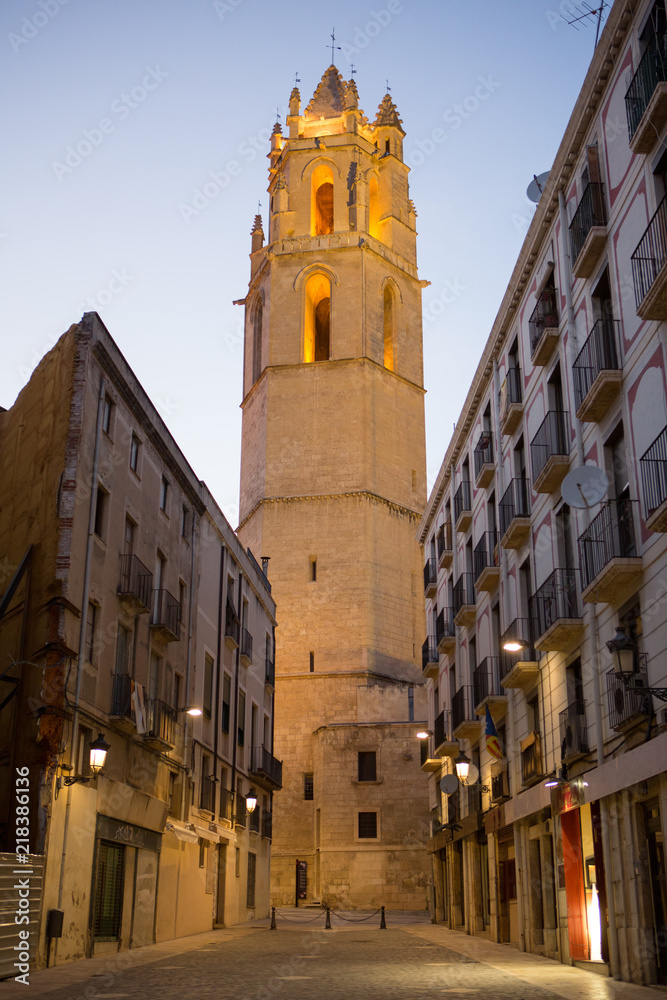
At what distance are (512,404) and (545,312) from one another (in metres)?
2.73

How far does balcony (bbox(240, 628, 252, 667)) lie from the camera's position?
111 feet

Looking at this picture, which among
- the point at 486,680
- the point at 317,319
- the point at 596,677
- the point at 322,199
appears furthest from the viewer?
the point at 322,199

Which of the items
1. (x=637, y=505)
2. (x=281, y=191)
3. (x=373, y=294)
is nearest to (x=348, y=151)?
(x=281, y=191)

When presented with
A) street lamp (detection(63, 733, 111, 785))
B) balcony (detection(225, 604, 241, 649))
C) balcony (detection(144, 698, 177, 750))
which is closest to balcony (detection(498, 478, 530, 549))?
balcony (detection(144, 698, 177, 750))

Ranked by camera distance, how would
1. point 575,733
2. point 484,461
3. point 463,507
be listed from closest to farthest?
point 575,733 → point 484,461 → point 463,507

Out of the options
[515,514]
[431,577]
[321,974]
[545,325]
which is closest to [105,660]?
[321,974]

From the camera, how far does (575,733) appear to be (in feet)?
58.0

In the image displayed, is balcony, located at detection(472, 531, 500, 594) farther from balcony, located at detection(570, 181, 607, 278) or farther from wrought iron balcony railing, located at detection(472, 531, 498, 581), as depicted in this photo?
balcony, located at detection(570, 181, 607, 278)

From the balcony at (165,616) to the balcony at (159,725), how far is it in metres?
1.50

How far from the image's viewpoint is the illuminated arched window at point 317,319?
57.6 metres

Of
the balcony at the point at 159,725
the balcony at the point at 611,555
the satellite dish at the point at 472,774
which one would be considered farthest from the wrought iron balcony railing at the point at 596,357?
the balcony at the point at 159,725

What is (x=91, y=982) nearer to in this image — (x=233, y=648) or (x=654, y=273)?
(x=654, y=273)

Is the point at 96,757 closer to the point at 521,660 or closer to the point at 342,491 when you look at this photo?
the point at 521,660

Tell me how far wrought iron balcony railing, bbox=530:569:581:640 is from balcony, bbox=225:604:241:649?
13.0 metres
